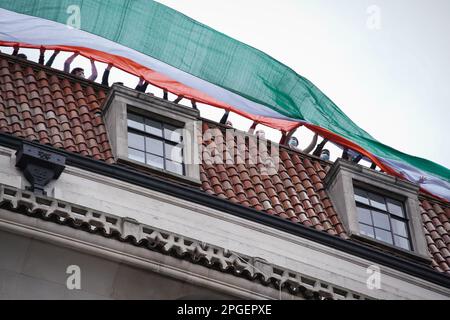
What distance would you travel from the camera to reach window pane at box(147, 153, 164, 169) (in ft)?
95.2

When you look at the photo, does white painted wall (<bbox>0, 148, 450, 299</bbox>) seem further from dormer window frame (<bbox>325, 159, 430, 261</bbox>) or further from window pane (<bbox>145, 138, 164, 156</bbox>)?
window pane (<bbox>145, 138, 164, 156</bbox>)

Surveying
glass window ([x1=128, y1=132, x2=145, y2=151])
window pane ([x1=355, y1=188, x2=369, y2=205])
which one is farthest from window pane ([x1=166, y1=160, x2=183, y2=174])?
window pane ([x1=355, y1=188, x2=369, y2=205])

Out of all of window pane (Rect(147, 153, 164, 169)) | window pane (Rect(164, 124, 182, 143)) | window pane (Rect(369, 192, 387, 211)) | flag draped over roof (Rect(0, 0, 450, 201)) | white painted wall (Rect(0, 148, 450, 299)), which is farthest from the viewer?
flag draped over roof (Rect(0, 0, 450, 201))

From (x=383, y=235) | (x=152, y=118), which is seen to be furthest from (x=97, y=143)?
(x=383, y=235)

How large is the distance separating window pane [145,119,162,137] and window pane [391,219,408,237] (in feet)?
18.8

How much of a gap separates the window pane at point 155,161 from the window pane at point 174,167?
0.45 feet

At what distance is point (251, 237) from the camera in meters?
28.5

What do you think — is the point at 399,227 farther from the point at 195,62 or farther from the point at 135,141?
the point at 195,62

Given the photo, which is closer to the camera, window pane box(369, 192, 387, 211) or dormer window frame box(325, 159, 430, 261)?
dormer window frame box(325, 159, 430, 261)

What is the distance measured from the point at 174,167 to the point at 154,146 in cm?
67

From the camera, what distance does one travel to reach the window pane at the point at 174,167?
2917 cm

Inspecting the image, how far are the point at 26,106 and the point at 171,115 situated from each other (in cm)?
319
